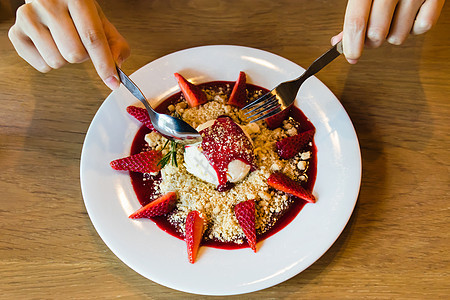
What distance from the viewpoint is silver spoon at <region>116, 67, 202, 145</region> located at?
1.20m

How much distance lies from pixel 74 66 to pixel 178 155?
581 millimetres

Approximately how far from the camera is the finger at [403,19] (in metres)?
1.08

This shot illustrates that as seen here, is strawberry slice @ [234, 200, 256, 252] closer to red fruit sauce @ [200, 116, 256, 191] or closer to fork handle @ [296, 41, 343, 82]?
red fruit sauce @ [200, 116, 256, 191]

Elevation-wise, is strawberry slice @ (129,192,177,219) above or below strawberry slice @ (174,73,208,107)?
below

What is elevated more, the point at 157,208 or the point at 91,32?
the point at 91,32

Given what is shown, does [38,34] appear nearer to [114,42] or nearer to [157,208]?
[114,42]

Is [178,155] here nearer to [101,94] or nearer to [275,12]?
[101,94]

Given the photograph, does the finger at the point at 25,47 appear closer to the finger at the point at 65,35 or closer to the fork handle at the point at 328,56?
the finger at the point at 65,35

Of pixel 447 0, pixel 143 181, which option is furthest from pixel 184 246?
pixel 447 0

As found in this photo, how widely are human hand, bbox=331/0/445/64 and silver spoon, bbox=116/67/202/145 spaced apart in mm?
502

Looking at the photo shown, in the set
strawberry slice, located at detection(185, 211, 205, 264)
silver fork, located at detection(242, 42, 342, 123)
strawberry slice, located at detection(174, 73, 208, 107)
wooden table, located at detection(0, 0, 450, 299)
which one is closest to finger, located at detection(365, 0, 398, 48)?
silver fork, located at detection(242, 42, 342, 123)

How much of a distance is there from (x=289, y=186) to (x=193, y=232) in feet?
1.06

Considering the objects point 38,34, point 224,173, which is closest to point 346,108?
point 224,173

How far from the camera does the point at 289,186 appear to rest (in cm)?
121
